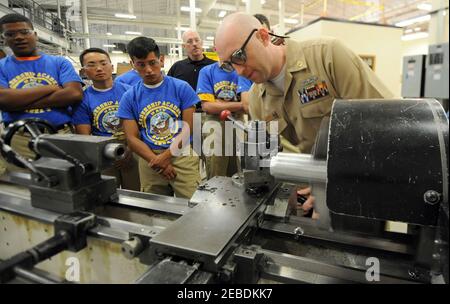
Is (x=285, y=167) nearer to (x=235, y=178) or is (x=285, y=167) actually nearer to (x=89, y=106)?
(x=235, y=178)

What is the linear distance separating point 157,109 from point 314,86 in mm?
929

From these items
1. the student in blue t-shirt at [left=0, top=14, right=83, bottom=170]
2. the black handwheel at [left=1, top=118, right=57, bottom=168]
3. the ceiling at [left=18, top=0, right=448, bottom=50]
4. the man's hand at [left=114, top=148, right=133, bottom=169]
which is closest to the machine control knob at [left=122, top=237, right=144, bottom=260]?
the black handwheel at [left=1, top=118, right=57, bottom=168]

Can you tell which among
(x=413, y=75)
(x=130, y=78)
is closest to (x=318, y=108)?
(x=413, y=75)

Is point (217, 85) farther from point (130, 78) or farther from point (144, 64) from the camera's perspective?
Answer: point (130, 78)

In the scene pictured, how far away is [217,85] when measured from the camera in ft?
7.13

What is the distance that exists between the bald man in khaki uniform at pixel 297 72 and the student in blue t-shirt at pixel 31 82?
3.33 feet

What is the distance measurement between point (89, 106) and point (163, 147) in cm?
58

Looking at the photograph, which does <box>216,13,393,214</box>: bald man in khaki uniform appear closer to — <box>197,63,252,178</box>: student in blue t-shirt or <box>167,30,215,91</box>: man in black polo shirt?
<box>197,63,252,178</box>: student in blue t-shirt

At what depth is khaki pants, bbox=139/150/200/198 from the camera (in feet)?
5.77

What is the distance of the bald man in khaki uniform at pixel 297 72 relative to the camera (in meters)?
1.09

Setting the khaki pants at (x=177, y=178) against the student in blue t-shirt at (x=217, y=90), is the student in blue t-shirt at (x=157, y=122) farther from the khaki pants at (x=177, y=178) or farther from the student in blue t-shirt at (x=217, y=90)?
the student in blue t-shirt at (x=217, y=90)

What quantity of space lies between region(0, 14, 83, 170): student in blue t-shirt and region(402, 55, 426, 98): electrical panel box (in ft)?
7.47

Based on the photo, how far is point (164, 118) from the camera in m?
1.73

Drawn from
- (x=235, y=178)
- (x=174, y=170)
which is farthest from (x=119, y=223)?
(x=174, y=170)
